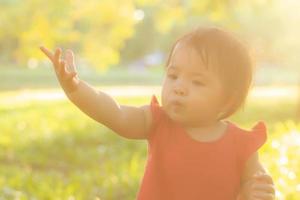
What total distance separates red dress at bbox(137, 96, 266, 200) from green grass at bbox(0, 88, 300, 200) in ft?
7.45

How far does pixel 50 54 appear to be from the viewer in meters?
2.99

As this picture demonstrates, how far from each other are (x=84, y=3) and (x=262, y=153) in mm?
7329

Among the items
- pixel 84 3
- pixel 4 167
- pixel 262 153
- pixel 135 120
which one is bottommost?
pixel 4 167

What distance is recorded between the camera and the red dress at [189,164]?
9.77 ft

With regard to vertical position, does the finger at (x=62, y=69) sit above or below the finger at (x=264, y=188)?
above

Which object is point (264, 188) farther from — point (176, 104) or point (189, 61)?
point (189, 61)

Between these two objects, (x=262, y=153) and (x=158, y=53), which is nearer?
(x=262, y=153)

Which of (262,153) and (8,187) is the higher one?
(262,153)

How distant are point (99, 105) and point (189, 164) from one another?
439 millimetres

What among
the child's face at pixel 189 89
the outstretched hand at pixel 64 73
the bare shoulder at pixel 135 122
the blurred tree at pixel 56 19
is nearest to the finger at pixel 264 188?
the child's face at pixel 189 89

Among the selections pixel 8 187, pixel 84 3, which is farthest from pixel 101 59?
pixel 8 187

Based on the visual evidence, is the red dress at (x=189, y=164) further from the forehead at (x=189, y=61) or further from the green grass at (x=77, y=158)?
the green grass at (x=77, y=158)

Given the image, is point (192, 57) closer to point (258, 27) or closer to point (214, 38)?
point (214, 38)

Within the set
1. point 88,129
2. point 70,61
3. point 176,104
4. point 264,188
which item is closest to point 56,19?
point 88,129
